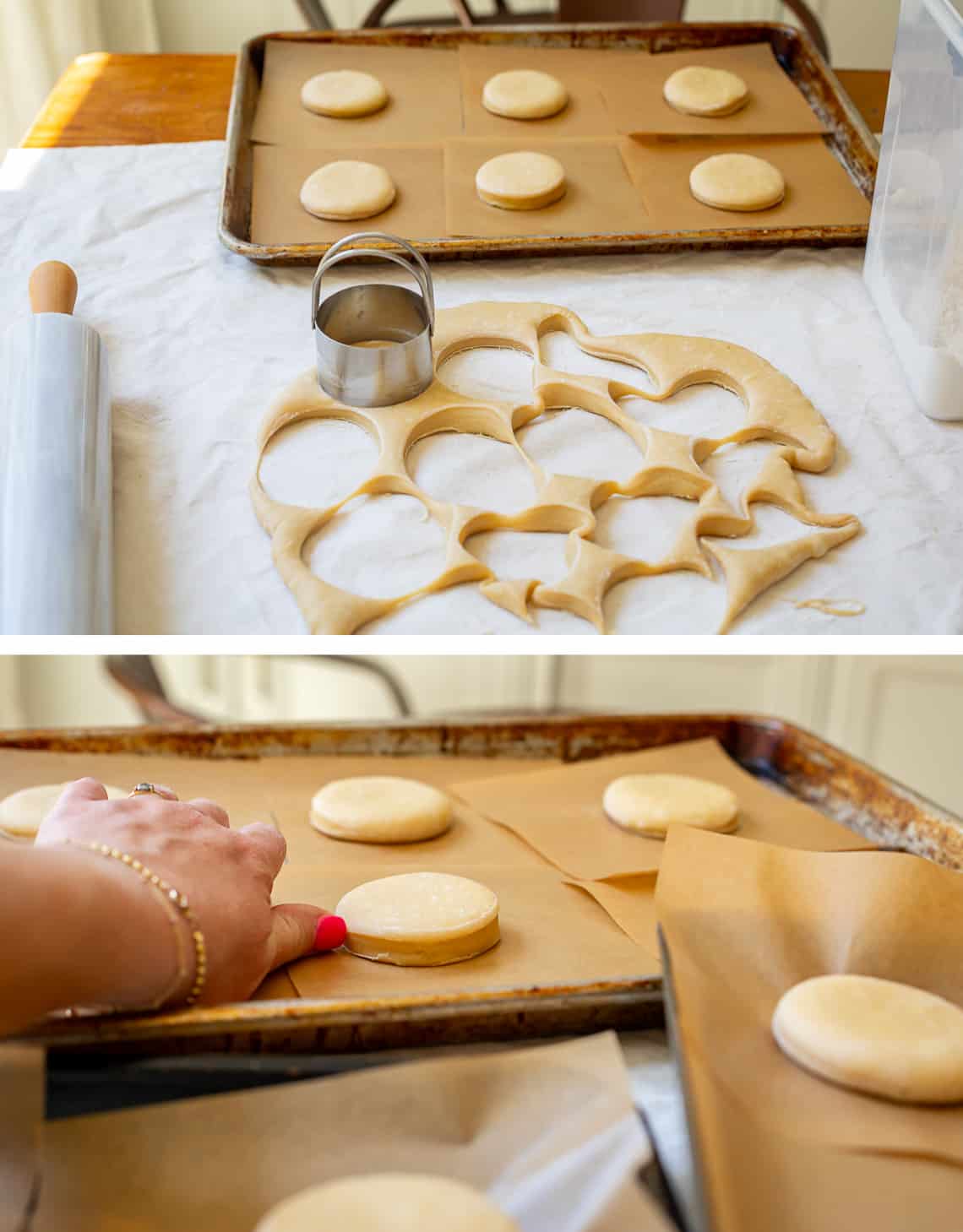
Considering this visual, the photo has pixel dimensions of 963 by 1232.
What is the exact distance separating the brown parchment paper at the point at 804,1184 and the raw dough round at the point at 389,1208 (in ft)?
0.29

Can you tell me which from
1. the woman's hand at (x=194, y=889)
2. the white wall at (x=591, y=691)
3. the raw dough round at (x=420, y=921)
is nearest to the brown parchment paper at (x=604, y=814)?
the raw dough round at (x=420, y=921)

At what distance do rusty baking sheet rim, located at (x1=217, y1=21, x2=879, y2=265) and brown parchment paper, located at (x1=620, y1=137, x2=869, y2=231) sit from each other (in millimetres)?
20

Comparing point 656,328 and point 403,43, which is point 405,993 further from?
point 403,43

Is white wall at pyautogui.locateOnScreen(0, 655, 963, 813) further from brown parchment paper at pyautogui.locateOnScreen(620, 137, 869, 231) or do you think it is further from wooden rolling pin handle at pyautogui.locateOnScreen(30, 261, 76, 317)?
wooden rolling pin handle at pyautogui.locateOnScreen(30, 261, 76, 317)

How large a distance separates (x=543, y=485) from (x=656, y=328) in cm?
26

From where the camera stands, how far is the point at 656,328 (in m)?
1.12

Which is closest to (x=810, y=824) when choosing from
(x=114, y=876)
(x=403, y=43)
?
(x=114, y=876)

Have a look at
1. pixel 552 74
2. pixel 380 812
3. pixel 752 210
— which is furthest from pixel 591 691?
pixel 380 812

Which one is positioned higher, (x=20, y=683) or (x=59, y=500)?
(x=59, y=500)

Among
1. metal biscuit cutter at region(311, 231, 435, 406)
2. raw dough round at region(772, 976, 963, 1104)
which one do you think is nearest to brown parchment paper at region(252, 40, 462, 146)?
metal biscuit cutter at region(311, 231, 435, 406)

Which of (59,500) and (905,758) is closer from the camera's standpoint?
(59,500)

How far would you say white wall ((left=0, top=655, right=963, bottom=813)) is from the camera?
88.0 inches

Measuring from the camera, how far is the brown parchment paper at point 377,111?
142cm

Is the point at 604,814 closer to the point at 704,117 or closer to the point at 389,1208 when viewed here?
the point at 389,1208
